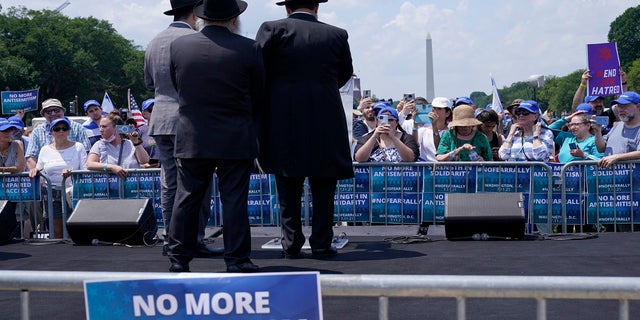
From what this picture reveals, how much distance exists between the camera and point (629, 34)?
10875 cm

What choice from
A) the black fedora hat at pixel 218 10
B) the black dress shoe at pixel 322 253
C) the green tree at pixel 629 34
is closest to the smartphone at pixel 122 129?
the black dress shoe at pixel 322 253

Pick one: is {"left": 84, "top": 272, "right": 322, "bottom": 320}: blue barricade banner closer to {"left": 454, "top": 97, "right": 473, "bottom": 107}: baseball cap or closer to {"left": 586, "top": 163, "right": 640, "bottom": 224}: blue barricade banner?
{"left": 586, "top": 163, "right": 640, "bottom": 224}: blue barricade banner

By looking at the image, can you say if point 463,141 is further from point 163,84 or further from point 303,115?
point 163,84

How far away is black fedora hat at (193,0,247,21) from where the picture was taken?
5551 millimetres

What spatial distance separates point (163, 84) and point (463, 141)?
3.43m

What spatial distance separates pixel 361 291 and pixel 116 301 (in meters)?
0.78

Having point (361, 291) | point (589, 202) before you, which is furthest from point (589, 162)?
point (361, 291)

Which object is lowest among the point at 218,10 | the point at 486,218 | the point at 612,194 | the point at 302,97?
the point at 486,218

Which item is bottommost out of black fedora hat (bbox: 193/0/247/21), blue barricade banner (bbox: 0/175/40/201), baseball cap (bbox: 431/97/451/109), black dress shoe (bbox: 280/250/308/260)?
black dress shoe (bbox: 280/250/308/260)

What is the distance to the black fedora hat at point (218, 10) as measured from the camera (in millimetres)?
5551

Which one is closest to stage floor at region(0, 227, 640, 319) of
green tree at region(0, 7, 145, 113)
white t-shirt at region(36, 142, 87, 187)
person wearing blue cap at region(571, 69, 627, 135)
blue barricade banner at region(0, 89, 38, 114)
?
white t-shirt at region(36, 142, 87, 187)

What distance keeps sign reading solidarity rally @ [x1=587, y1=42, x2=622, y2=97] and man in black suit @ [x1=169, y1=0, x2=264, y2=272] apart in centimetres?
829

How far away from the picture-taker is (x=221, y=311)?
275 centimetres

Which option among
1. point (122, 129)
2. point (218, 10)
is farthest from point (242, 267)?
point (122, 129)
